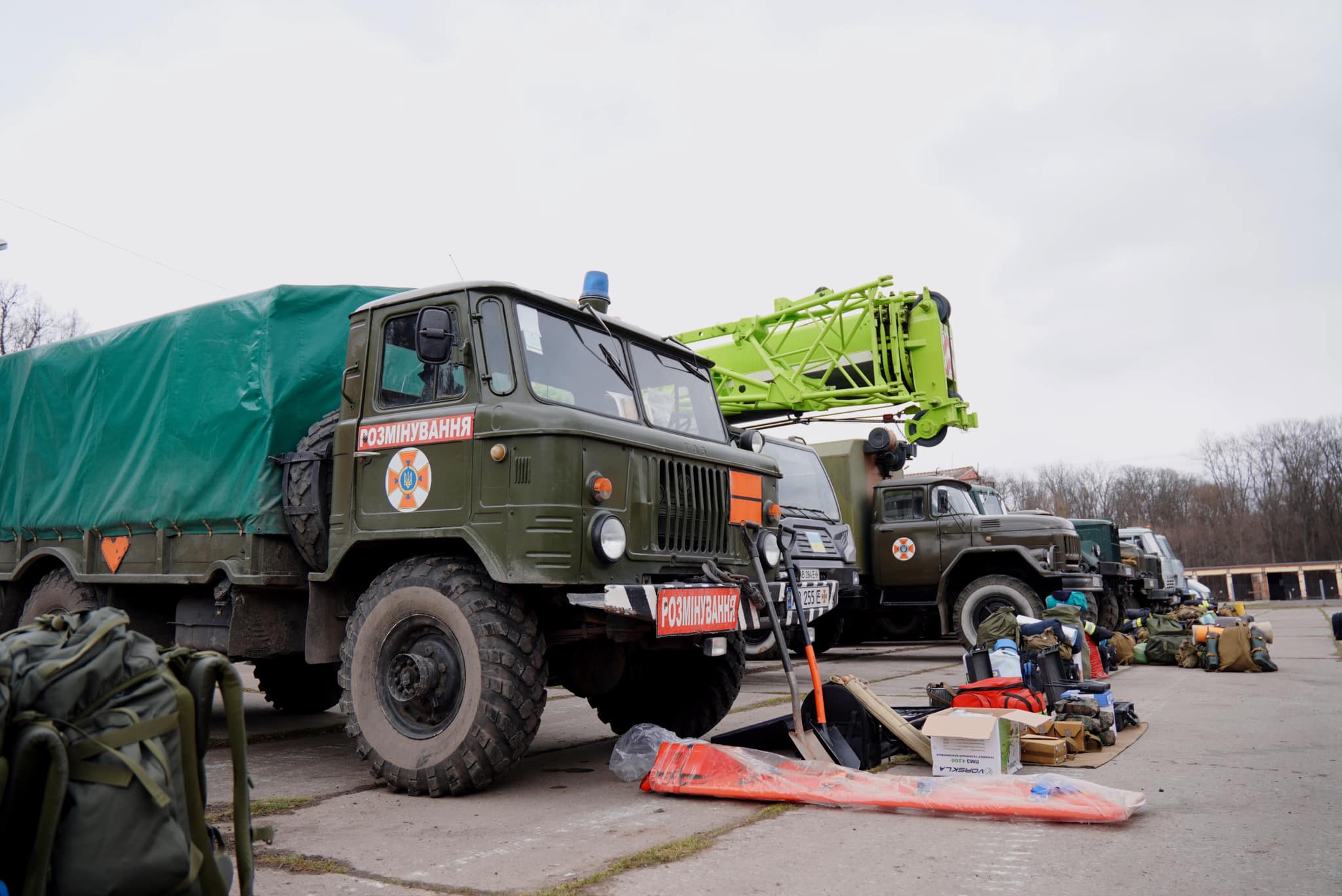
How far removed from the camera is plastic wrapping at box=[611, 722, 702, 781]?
4961 mm

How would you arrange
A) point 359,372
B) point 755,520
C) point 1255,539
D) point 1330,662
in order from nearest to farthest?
point 359,372 → point 755,520 → point 1330,662 → point 1255,539

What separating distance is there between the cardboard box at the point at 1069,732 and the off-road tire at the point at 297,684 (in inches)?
209

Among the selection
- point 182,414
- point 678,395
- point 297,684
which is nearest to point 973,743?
point 678,395

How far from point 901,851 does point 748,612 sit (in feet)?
5.97

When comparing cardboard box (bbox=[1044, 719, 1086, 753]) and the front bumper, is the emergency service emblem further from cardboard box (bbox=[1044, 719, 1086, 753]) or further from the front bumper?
cardboard box (bbox=[1044, 719, 1086, 753])

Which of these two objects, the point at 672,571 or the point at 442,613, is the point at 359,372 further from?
the point at 672,571

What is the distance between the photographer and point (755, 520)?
230 inches

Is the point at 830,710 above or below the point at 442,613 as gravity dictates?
Answer: below

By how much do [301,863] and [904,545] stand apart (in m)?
10.6

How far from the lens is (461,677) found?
4.64 m

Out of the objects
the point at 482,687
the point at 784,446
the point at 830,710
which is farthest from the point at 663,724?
the point at 784,446

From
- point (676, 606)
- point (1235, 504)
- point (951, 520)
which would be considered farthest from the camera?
point (1235, 504)

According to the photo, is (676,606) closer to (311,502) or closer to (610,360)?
(610,360)

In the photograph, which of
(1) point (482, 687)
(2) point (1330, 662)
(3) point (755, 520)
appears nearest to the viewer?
(1) point (482, 687)
